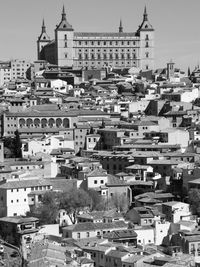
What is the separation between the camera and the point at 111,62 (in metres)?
95.4

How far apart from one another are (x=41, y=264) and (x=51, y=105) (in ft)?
106

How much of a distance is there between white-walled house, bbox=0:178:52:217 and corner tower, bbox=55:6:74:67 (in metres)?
53.1

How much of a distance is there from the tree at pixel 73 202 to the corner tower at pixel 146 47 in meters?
56.9

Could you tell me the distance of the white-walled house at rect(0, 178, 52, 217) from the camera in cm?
3928

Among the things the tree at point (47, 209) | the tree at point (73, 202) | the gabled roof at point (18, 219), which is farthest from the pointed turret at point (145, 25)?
the gabled roof at point (18, 219)

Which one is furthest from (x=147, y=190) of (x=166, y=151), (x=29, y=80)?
(x=29, y=80)

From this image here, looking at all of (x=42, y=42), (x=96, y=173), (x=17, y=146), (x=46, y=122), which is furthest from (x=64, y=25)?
(x=96, y=173)

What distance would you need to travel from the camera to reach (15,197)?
39.4m

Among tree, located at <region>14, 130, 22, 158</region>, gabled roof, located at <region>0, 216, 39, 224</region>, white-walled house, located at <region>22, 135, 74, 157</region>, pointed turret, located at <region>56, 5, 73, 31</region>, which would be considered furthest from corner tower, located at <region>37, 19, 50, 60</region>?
gabled roof, located at <region>0, 216, 39, 224</region>

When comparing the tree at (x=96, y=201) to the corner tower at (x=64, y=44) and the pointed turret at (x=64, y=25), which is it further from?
the pointed turret at (x=64, y=25)

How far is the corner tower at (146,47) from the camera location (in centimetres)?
9581

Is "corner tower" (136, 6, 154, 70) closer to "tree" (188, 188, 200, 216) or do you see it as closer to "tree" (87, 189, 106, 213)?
"tree" (87, 189, 106, 213)

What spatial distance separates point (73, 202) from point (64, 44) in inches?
2240

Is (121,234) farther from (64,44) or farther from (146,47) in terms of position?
(146,47)
